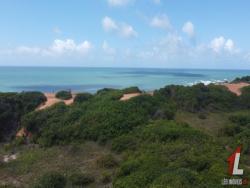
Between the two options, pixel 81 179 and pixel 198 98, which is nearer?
pixel 81 179

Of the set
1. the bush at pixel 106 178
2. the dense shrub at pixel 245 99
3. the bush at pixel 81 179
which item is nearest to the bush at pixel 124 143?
the bush at pixel 106 178

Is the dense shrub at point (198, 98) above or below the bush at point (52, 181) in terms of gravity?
above

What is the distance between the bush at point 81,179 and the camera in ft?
54.2

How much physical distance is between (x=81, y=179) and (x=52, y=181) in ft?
4.72

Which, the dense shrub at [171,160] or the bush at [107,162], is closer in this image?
the dense shrub at [171,160]

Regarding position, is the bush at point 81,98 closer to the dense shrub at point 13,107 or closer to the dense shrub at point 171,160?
the dense shrub at point 13,107

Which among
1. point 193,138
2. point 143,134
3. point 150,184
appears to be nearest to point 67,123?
point 143,134

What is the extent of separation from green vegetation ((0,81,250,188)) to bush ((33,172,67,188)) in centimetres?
5

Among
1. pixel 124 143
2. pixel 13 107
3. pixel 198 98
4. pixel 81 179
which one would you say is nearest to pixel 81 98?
pixel 13 107

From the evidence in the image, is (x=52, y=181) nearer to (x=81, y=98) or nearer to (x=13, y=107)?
(x=81, y=98)

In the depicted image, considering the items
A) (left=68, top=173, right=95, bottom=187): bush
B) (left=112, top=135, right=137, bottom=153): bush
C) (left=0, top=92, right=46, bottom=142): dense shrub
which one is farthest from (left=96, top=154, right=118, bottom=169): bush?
(left=0, top=92, right=46, bottom=142): dense shrub

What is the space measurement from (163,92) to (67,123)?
46.2ft

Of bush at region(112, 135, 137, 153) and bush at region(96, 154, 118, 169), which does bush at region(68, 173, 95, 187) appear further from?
bush at region(112, 135, 137, 153)

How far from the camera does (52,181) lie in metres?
15.9
